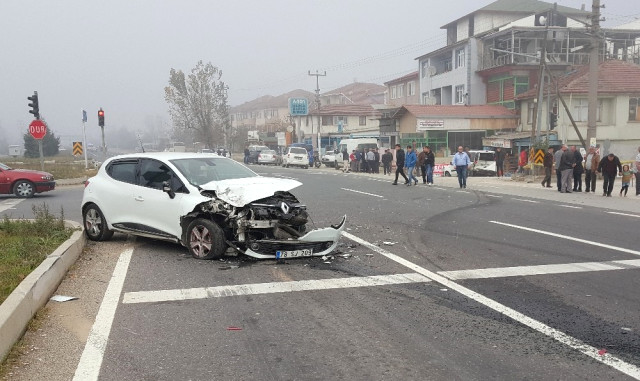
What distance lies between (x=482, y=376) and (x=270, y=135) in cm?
8074

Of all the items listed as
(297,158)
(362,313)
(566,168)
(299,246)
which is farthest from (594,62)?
(297,158)

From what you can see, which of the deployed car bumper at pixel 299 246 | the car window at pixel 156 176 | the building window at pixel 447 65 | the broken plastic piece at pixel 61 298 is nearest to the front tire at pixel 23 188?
the car window at pixel 156 176

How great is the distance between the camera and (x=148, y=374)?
4082mm

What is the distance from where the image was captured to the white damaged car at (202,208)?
24.6 ft

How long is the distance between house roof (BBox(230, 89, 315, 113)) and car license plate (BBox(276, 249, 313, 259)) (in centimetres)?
10909

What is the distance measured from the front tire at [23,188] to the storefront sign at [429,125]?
2914 cm

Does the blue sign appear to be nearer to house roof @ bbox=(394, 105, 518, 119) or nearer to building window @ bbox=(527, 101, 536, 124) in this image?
house roof @ bbox=(394, 105, 518, 119)

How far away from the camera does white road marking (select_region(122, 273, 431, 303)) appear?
611 centimetres

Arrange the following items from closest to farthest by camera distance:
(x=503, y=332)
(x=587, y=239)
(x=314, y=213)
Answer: (x=503, y=332) < (x=587, y=239) < (x=314, y=213)

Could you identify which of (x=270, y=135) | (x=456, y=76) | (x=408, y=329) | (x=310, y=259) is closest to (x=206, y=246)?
(x=310, y=259)

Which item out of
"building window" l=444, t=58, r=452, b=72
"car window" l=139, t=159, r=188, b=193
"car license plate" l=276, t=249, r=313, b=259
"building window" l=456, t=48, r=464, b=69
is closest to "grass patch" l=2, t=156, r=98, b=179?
"car window" l=139, t=159, r=188, b=193

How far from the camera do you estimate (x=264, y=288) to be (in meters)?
6.39

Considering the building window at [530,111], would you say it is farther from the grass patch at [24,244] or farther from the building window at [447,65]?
the grass patch at [24,244]

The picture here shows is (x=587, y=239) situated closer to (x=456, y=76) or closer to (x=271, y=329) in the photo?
(x=271, y=329)
